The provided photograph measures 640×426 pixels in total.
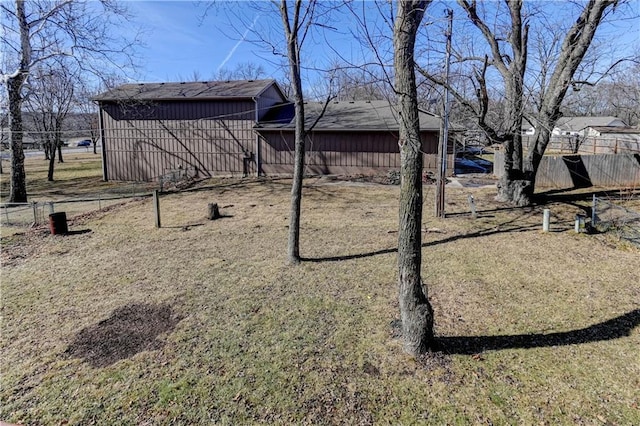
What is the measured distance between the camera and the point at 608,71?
9.44 m

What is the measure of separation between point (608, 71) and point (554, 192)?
5.64 meters

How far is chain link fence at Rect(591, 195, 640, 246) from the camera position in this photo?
844 cm

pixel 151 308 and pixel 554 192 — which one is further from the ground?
pixel 554 192

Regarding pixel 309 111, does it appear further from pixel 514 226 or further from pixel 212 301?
pixel 212 301

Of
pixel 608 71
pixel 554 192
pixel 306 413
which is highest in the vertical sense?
pixel 608 71

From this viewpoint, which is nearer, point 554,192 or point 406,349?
point 406,349

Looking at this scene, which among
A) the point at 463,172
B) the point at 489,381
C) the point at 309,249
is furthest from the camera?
the point at 463,172

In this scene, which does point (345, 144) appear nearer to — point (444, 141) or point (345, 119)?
point (345, 119)

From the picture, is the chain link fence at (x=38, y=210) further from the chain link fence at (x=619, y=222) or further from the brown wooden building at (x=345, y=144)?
the chain link fence at (x=619, y=222)

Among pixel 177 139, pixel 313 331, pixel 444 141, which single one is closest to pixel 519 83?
pixel 444 141

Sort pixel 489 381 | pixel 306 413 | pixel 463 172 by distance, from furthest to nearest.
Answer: pixel 463 172 → pixel 489 381 → pixel 306 413

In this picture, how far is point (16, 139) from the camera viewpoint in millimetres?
13555

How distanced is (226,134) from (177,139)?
8.52ft

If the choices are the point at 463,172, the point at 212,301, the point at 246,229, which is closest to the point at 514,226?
the point at 246,229
